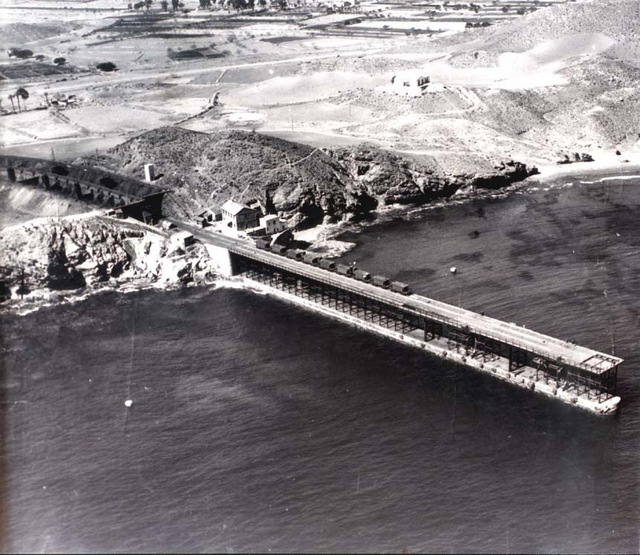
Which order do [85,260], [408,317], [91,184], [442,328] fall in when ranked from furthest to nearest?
[91,184] → [85,260] → [408,317] → [442,328]

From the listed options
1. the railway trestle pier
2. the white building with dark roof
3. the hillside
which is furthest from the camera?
the hillside

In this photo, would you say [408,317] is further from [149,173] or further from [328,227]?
[149,173]

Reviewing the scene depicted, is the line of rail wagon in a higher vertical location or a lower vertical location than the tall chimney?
lower

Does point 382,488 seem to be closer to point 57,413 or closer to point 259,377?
point 259,377

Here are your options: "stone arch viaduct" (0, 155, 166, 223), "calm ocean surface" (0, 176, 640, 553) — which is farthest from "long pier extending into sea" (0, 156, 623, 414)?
"calm ocean surface" (0, 176, 640, 553)

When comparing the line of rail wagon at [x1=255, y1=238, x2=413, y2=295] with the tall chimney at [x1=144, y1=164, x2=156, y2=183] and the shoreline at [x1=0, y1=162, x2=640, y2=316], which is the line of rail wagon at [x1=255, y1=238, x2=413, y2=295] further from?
the tall chimney at [x1=144, y1=164, x2=156, y2=183]

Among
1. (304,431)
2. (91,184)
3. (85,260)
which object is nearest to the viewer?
(304,431)

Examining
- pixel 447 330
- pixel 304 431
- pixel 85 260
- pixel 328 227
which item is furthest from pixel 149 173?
pixel 304 431
